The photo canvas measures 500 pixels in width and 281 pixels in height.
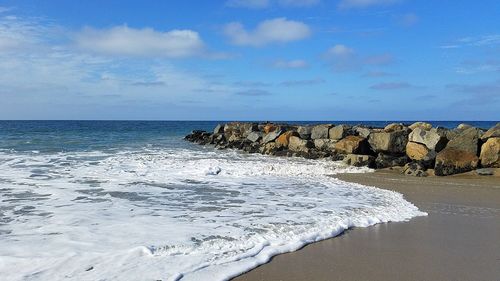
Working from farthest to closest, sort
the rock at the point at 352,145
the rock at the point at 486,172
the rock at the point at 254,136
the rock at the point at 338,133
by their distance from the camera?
the rock at the point at 254,136 → the rock at the point at 338,133 → the rock at the point at 352,145 → the rock at the point at 486,172

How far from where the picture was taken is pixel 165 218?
769cm

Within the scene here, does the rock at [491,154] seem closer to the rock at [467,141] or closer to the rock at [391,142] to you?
the rock at [467,141]

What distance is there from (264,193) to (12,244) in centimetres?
593

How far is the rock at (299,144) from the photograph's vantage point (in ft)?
70.9

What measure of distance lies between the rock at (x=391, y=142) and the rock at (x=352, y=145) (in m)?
0.46

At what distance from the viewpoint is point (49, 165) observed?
52.9 feet

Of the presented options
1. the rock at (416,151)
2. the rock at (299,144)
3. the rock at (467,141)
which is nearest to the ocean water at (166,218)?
the rock at (416,151)

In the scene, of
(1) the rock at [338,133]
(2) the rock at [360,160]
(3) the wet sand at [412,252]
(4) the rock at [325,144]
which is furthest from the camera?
(1) the rock at [338,133]

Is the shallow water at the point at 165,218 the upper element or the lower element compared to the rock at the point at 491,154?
lower

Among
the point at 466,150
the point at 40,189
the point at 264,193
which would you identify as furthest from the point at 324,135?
the point at 40,189

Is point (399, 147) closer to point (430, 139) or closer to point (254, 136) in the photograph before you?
point (430, 139)

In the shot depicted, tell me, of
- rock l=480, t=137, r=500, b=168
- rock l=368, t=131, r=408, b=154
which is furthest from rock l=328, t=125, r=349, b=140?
rock l=480, t=137, r=500, b=168

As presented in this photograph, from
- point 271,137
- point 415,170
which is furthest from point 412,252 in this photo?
point 271,137

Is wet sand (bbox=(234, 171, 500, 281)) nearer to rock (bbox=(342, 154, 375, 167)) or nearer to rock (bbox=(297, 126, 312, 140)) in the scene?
rock (bbox=(342, 154, 375, 167))
